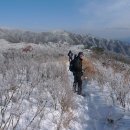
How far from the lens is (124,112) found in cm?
1007

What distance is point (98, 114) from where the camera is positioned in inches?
416

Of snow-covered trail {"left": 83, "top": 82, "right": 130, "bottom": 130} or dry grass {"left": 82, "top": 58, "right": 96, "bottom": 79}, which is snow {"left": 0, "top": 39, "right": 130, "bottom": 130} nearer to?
snow-covered trail {"left": 83, "top": 82, "right": 130, "bottom": 130}

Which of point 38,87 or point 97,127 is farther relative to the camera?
point 38,87

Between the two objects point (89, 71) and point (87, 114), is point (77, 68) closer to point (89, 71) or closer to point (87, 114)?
point (87, 114)

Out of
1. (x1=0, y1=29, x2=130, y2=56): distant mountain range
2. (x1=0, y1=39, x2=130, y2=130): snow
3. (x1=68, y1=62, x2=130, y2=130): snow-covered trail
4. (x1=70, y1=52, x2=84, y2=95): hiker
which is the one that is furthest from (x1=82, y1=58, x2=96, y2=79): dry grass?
(x1=0, y1=29, x2=130, y2=56): distant mountain range

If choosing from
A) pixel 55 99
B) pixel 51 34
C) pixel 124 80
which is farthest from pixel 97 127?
pixel 51 34

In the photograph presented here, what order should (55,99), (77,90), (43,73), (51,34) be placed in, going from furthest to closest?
(51,34), (43,73), (77,90), (55,99)

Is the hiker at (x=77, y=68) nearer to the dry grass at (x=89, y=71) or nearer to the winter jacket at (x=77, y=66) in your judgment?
the winter jacket at (x=77, y=66)

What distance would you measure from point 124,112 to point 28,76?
5.58 metres

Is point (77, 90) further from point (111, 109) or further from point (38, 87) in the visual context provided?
point (111, 109)

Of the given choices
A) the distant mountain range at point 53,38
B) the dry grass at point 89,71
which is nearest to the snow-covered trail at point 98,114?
the dry grass at point 89,71

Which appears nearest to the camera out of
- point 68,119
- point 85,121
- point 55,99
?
point 68,119

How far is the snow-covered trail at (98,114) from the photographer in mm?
9266

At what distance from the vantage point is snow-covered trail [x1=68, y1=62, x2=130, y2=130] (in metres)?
9.27
